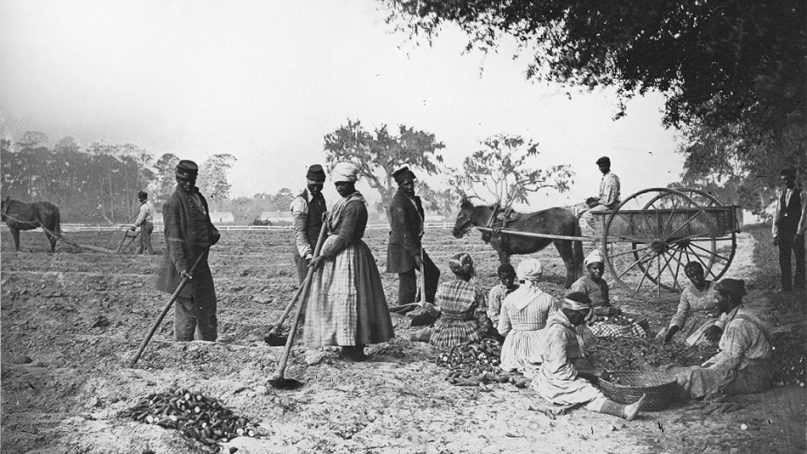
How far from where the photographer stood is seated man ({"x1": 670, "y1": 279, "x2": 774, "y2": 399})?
4.44 m

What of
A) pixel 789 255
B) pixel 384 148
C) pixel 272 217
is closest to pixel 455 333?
pixel 384 148

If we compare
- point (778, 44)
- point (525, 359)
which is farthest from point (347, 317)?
point (778, 44)

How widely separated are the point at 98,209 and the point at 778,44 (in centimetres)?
911

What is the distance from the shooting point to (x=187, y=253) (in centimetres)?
587

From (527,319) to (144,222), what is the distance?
7.31 m

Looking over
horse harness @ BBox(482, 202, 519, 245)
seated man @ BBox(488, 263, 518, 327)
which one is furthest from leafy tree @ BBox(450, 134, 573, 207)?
seated man @ BBox(488, 263, 518, 327)

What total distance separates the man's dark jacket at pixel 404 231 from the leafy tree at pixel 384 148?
527 millimetres

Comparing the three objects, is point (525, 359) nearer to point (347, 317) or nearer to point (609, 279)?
point (347, 317)

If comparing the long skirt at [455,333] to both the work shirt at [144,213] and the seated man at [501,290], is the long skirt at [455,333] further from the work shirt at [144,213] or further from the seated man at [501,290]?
the work shirt at [144,213]

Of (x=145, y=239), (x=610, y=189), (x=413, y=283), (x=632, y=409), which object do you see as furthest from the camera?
(x=145, y=239)

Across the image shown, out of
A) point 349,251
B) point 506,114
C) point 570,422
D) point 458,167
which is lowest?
point 570,422

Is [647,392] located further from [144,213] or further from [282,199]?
[144,213]

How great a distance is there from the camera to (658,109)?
5.71 meters

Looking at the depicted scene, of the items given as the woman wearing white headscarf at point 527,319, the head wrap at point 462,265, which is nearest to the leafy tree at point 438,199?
the head wrap at point 462,265
